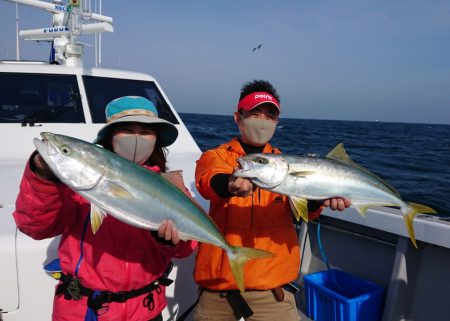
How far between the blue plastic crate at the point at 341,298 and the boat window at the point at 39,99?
3566mm

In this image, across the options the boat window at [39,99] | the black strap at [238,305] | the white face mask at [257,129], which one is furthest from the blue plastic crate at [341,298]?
the boat window at [39,99]

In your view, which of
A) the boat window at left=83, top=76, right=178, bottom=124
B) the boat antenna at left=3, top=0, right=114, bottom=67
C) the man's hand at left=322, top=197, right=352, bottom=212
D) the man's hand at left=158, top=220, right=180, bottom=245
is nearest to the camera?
the man's hand at left=158, top=220, right=180, bottom=245

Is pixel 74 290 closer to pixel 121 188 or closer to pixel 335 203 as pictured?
pixel 121 188

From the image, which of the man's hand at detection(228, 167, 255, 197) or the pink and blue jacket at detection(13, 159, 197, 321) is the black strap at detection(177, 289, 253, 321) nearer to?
the pink and blue jacket at detection(13, 159, 197, 321)

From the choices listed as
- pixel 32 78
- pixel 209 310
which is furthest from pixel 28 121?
pixel 209 310

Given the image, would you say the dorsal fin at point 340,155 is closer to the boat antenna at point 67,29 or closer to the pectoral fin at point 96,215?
the pectoral fin at point 96,215

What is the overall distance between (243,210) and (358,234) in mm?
2158

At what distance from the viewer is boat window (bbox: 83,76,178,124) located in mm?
5242

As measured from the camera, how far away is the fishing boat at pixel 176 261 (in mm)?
2725

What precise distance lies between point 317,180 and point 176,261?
4.40 feet

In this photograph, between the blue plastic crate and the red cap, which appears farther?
the blue plastic crate

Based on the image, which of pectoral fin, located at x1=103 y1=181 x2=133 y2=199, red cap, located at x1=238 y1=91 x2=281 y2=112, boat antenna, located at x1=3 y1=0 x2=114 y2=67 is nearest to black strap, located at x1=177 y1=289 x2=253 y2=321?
pectoral fin, located at x1=103 y1=181 x2=133 y2=199

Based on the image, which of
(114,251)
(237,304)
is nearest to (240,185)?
(114,251)

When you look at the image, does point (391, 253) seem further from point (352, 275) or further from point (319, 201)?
point (319, 201)
